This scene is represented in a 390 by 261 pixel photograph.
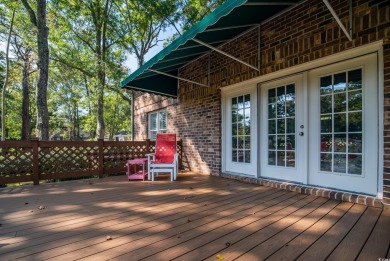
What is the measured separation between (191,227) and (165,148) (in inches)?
126

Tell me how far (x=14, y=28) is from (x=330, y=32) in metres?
15.9

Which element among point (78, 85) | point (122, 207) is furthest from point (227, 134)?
point (78, 85)

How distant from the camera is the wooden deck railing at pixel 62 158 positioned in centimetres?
404

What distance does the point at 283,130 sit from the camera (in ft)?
11.7

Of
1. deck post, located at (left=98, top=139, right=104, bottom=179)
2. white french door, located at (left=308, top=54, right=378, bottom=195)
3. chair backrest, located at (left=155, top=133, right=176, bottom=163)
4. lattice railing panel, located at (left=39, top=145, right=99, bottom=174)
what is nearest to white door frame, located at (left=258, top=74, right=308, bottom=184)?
white french door, located at (left=308, top=54, right=378, bottom=195)

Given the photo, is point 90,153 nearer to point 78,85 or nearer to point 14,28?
point 14,28

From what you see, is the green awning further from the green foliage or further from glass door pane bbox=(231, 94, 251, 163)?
the green foliage

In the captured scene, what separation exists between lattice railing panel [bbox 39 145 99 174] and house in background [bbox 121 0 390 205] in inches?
78.7

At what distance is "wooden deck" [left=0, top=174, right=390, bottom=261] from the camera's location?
156 centimetres

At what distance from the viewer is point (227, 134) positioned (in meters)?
4.66

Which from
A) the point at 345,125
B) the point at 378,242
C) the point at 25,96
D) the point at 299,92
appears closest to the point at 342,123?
the point at 345,125

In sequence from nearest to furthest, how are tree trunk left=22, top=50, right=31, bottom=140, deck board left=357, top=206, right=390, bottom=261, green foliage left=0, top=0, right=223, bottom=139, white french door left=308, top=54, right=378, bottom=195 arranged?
deck board left=357, top=206, right=390, bottom=261 → white french door left=308, top=54, right=378, bottom=195 → green foliage left=0, top=0, right=223, bottom=139 → tree trunk left=22, top=50, right=31, bottom=140

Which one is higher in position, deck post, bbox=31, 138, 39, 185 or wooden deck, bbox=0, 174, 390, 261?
deck post, bbox=31, 138, 39, 185

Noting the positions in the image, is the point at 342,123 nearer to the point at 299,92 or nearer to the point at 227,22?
the point at 299,92
